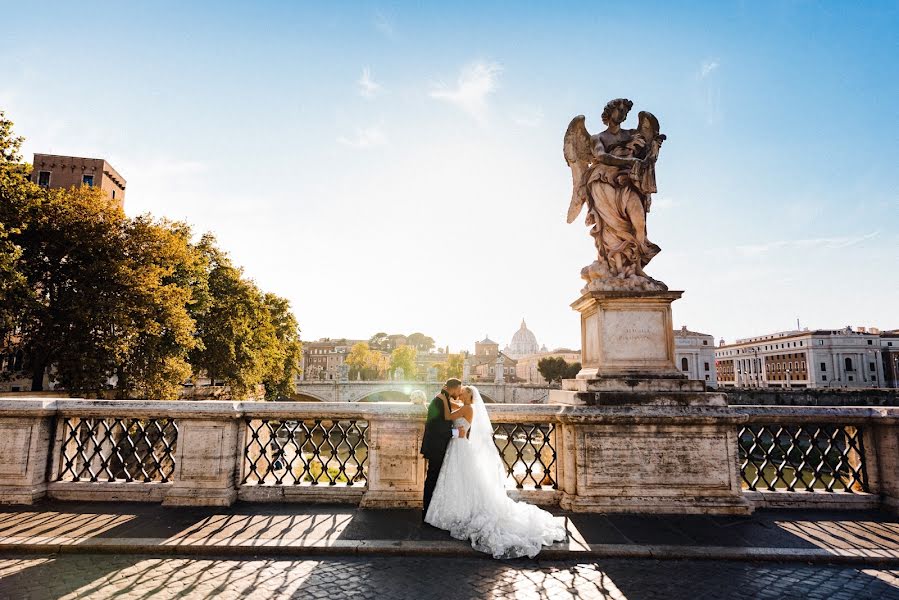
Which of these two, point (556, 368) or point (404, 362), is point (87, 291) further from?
point (404, 362)

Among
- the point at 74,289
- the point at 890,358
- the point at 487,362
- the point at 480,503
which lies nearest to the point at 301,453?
the point at 480,503

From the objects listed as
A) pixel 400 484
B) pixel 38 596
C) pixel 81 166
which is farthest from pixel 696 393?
pixel 81 166

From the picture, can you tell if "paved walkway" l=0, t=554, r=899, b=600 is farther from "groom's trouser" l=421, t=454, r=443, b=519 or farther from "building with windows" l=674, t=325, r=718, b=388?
"building with windows" l=674, t=325, r=718, b=388

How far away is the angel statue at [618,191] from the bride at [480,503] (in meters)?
2.53

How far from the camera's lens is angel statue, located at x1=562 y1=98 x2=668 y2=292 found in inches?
255

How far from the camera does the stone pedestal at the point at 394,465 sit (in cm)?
591

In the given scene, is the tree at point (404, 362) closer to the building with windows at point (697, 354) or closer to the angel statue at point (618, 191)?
the building with windows at point (697, 354)

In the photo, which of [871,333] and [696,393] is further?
[871,333]

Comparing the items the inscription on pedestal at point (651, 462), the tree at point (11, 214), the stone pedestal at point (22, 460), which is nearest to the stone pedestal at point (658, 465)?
the inscription on pedestal at point (651, 462)

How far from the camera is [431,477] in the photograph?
5.51 metres

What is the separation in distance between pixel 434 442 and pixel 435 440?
0.03m

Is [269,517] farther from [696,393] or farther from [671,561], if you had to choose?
[696,393]

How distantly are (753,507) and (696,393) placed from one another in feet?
4.98

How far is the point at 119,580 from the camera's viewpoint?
13.1 feet
